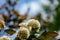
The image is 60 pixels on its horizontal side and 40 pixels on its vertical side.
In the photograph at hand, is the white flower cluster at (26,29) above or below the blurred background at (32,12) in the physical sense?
below

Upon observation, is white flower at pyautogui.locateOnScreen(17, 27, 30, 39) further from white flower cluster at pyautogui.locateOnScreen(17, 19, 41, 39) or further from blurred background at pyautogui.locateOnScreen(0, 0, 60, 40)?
blurred background at pyautogui.locateOnScreen(0, 0, 60, 40)

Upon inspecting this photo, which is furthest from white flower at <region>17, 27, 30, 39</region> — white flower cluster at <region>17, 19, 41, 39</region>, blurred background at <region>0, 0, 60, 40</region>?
blurred background at <region>0, 0, 60, 40</region>

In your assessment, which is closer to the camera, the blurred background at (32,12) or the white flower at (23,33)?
the white flower at (23,33)

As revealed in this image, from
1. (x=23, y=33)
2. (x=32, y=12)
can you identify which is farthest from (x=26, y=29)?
(x=32, y=12)

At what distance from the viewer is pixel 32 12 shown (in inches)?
51.4

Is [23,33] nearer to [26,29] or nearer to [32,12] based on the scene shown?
[26,29]

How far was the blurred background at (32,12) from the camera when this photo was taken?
3.79 ft

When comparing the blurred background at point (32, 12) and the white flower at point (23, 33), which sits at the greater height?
the blurred background at point (32, 12)

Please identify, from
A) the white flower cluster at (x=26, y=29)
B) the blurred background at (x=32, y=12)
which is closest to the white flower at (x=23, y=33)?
the white flower cluster at (x=26, y=29)

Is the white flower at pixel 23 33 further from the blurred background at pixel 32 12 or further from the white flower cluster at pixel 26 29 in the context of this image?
the blurred background at pixel 32 12

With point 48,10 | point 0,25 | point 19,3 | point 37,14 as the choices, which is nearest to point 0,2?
point 19,3

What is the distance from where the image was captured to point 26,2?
1313 millimetres

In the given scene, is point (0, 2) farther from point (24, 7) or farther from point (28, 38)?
point (28, 38)

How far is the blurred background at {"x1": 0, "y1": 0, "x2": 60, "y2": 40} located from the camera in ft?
3.79
